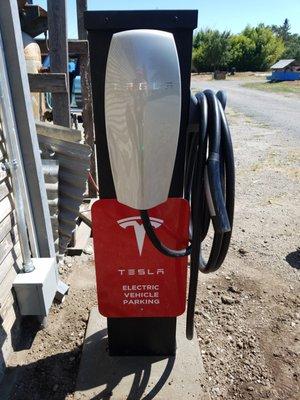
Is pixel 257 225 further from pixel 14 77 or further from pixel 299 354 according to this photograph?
pixel 14 77

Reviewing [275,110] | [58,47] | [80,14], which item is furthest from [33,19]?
[275,110]

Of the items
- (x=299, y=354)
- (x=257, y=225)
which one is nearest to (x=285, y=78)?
(x=257, y=225)

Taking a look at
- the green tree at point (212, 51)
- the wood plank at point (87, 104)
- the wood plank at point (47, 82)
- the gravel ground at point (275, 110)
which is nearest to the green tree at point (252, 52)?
the green tree at point (212, 51)

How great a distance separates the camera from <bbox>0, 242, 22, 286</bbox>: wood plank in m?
2.06

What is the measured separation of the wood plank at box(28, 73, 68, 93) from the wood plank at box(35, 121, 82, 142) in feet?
1.35

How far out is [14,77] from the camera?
6.82ft

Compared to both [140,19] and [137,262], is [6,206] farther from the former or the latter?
[140,19]

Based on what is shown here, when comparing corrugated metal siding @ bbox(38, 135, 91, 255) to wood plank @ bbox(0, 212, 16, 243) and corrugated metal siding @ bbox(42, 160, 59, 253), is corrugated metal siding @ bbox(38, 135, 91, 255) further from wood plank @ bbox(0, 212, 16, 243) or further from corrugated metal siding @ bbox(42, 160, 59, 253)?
wood plank @ bbox(0, 212, 16, 243)

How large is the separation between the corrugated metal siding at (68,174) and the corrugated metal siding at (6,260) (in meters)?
0.57

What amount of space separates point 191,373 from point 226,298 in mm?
810

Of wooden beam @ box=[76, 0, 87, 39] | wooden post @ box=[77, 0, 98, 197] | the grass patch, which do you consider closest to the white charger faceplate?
wooden post @ box=[77, 0, 98, 197]

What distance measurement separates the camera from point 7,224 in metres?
2.12

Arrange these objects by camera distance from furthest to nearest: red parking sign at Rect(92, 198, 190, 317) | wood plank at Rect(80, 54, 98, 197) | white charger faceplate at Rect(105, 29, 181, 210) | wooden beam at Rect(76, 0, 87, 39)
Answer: wooden beam at Rect(76, 0, 87, 39) → wood plank at Rect(80, 54, 98, 197) → red parking sign at Rect(92, 198, 190, 317) → white charger faceplate at Rect(105, 29, 181, 210)

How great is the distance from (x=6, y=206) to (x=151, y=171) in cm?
103
